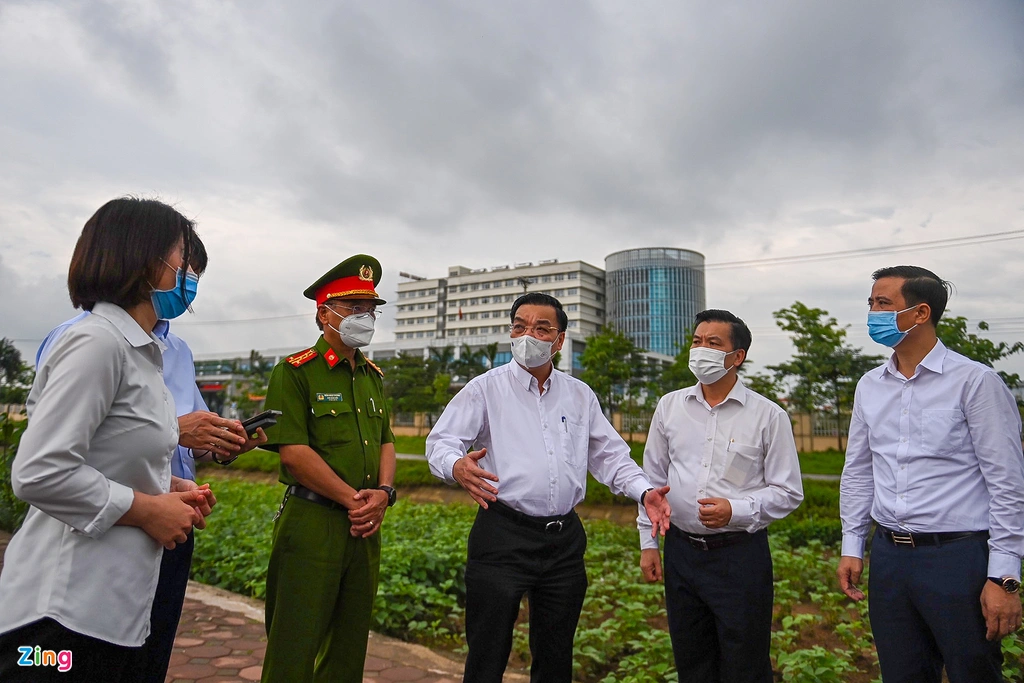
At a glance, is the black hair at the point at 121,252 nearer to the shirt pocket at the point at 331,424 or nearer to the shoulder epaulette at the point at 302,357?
the shoulder epaulette at the point at 302,357

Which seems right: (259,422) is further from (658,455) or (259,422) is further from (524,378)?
(658,455)

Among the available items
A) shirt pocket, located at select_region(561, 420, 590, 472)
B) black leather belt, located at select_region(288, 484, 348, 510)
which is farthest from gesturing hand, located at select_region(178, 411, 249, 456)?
shirt pocket, located at select_region(561, 420, 590, 472)

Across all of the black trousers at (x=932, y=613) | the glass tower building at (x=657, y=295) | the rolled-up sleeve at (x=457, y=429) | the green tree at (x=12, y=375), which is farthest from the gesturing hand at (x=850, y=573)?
the glass tower building at (x=657, y=295)

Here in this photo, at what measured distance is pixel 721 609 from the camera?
9.08 ft

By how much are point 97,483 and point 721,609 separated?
2350mm

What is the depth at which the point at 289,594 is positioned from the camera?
2.65 metres

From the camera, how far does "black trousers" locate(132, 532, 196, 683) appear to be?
7.07 feet

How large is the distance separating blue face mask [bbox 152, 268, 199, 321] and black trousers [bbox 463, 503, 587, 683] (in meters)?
1.46

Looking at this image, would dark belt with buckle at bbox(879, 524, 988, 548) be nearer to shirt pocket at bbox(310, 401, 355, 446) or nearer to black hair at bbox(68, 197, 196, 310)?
shirt pocket at bbox(310, 401, 355, 446)

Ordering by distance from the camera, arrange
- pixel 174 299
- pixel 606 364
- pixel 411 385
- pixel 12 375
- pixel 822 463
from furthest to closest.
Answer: pixel 411 385 < pixel 606 364 < pixel 822 463 < pixel 12 375 < pixel 174 299

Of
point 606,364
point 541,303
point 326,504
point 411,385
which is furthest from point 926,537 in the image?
point 411,385

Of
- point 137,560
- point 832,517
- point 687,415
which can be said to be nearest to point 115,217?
point 137,560

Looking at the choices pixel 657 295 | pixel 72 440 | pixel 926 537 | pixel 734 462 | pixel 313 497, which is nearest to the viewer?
pixel 72 440

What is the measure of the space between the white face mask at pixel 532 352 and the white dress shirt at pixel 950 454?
1.42 m
